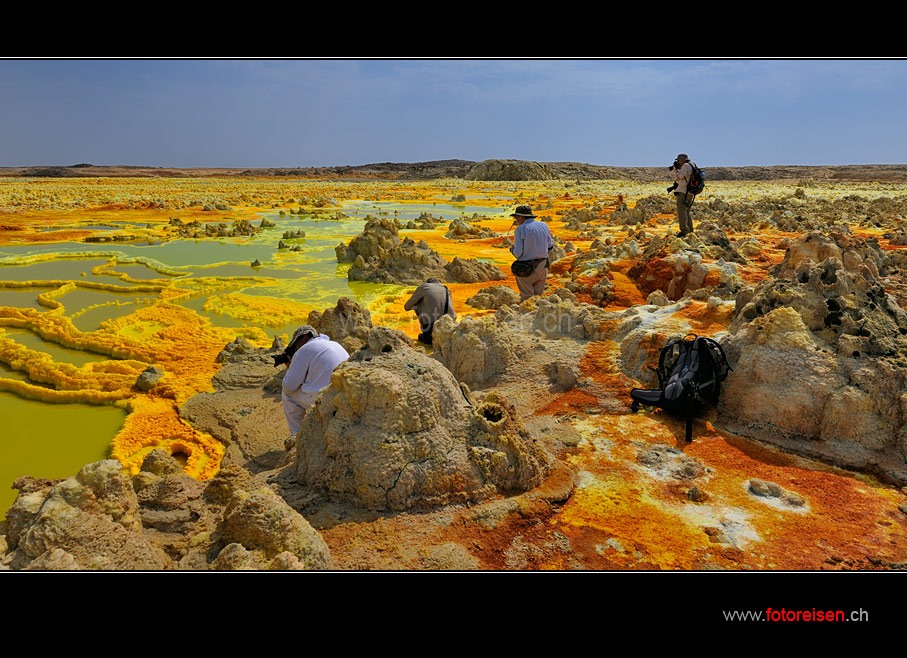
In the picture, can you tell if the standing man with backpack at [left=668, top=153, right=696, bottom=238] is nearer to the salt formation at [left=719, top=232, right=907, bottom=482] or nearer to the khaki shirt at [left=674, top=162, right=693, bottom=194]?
the khaki shirt at [left=674, top=162, right=693, bottom=194]

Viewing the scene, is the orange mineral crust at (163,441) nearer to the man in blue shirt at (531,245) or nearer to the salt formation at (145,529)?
the salt formation at (145,529)

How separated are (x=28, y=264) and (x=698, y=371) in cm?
1526

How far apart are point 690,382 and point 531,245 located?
335 cm

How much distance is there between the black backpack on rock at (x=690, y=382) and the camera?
4.16 m

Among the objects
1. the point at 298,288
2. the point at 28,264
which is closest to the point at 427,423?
the point at 298,288

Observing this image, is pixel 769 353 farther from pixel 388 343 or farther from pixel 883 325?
pixel 388 343

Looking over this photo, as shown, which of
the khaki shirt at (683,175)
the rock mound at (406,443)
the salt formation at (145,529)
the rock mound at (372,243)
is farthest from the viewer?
the rock mound at (372,243)

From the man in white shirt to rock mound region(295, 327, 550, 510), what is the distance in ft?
2.01

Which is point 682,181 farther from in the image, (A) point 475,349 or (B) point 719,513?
(B) point 719,513

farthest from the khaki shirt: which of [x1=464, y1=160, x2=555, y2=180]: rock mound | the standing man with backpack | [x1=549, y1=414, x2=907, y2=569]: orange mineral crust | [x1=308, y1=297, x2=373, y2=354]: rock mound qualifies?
[x1=464, y1=160, x2=555, y2=180]: rock mound

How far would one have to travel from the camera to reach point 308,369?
13.8 ft

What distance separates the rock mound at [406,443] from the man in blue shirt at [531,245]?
12.3ft

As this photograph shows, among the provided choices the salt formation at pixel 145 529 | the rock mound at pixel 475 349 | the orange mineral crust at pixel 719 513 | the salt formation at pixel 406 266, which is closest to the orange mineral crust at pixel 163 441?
the salt formation at pixel 145 529

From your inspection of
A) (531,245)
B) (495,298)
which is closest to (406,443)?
(531,245)
